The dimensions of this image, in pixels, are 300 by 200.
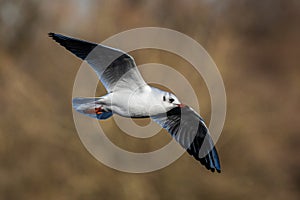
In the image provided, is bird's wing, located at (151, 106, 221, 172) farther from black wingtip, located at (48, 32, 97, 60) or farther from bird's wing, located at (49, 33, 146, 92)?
black wingtip, located at (48, 32, 97, 60)

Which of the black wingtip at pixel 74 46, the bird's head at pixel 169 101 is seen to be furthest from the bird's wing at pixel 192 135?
the black wingtip at pixel 74 46

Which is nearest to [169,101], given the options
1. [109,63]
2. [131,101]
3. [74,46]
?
[131,101]

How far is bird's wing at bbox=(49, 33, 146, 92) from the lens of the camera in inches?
118

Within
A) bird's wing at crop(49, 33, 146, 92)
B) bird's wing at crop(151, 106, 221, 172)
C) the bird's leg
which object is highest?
bird's wing at crop(49, 33, 146, 92)

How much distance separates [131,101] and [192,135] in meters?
0.49

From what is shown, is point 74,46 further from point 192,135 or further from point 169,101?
point 192,135

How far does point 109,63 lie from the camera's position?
3082 mm

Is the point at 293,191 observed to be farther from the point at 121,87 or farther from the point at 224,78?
the point at 121,87

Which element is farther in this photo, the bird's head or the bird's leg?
the bird's leg

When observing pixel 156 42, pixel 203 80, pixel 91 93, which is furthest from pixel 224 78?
pixel 91 93

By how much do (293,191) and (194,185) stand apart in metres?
1.29

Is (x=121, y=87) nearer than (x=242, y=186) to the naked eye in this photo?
Yes

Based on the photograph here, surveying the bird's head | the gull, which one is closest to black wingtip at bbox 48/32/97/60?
the gull

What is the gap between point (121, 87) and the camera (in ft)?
10.3
